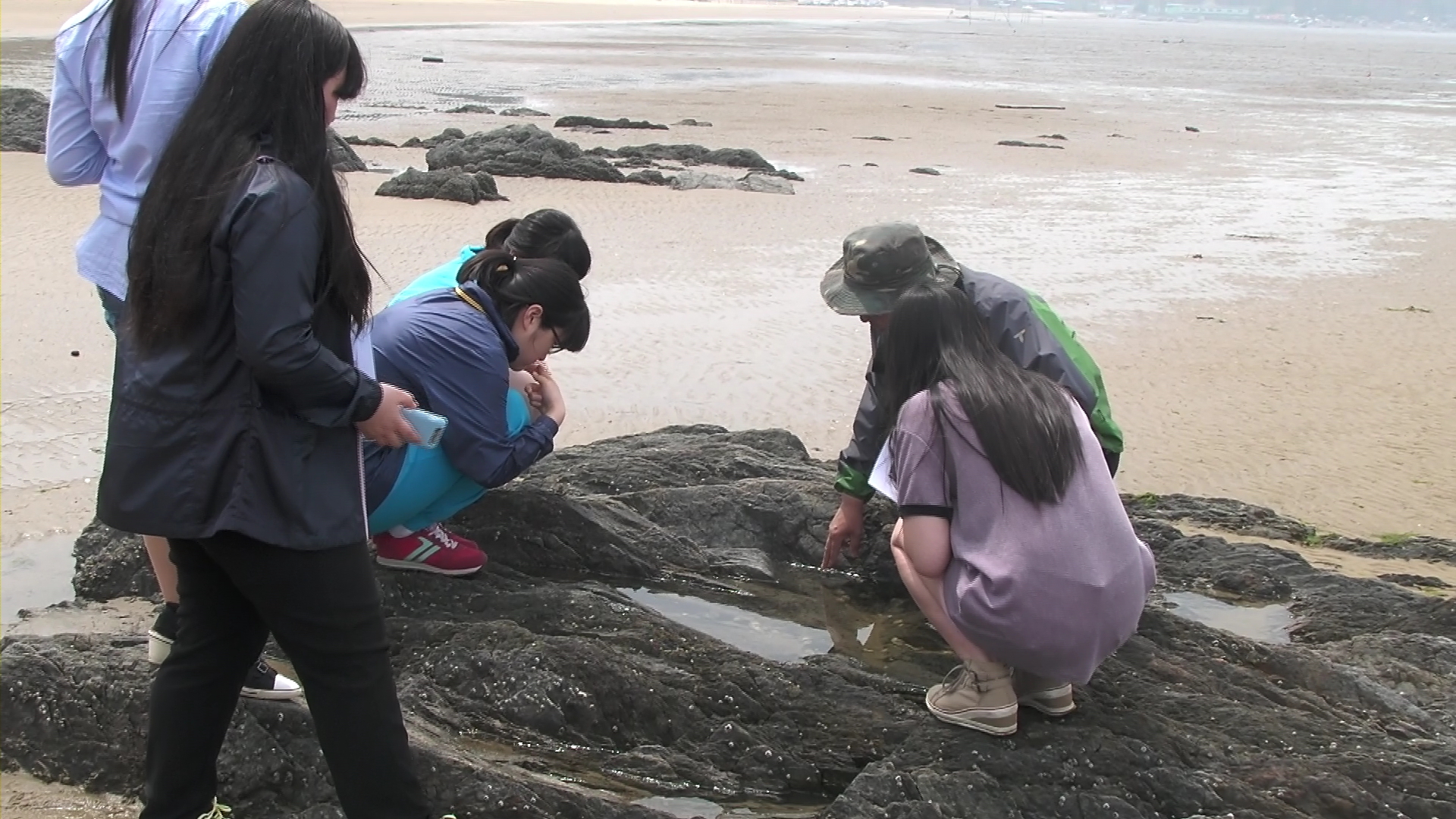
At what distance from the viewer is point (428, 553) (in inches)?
159

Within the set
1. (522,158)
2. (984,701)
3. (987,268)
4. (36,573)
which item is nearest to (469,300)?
(984,701)

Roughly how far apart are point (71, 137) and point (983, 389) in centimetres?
220

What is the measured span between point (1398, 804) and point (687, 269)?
902 centimetres

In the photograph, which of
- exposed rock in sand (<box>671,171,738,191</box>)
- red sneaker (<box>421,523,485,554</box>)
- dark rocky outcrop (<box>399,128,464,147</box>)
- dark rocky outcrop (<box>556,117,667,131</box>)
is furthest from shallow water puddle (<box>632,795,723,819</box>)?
dark rocky outcrop (<box>556,117,667,131</box>)

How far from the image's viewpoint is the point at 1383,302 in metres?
11.8

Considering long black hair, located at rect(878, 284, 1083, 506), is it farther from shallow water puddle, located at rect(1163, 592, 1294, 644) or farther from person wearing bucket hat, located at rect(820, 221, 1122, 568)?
shallow water puddle, located at rect(1163, 592, 1294, 644)

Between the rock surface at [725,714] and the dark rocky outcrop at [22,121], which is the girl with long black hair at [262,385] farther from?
the dark rocky outcrop at [22,121]

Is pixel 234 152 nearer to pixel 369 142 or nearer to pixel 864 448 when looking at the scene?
pixel 864 448

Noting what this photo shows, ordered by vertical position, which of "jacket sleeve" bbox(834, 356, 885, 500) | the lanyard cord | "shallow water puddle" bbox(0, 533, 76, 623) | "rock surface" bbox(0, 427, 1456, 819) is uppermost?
the lanyard cord

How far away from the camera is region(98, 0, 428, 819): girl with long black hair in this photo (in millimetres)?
2459

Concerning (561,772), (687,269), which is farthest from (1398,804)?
(687,269)

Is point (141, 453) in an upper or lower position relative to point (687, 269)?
upper

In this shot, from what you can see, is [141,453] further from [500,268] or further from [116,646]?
[500,268]

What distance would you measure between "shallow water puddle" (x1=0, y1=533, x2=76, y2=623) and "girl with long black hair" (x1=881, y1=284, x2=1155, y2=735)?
120 inches
